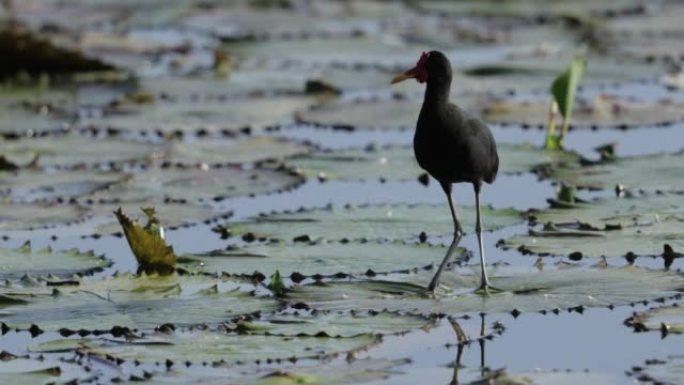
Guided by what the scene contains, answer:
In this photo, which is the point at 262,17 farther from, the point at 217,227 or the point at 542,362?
the point at 542,362

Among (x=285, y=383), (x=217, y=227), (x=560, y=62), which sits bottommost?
(x=285, y=383)

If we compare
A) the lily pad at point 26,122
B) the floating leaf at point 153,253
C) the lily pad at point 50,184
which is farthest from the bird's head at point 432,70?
the lily pad at point 26,122

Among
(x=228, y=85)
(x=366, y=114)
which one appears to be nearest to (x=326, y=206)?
(x=366, y=114)

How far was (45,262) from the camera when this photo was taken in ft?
17.5

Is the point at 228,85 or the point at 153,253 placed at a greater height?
the point at 228,85

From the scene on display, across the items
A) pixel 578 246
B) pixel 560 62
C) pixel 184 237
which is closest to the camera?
pixel 578 246

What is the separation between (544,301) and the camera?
4680 millimetres

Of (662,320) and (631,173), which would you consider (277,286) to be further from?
(631,173)

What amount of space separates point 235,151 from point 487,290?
2.47 metres

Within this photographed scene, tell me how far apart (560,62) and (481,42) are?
979 millimetres

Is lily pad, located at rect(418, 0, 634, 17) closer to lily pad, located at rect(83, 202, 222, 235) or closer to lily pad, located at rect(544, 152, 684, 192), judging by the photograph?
lily pad, located at rect(544, 152, 684, 192)

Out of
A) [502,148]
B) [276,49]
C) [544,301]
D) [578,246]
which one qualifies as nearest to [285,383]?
[544,301]

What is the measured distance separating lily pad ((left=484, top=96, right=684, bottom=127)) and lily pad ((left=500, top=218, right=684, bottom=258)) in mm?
1916

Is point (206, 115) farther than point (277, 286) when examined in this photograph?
Yes
